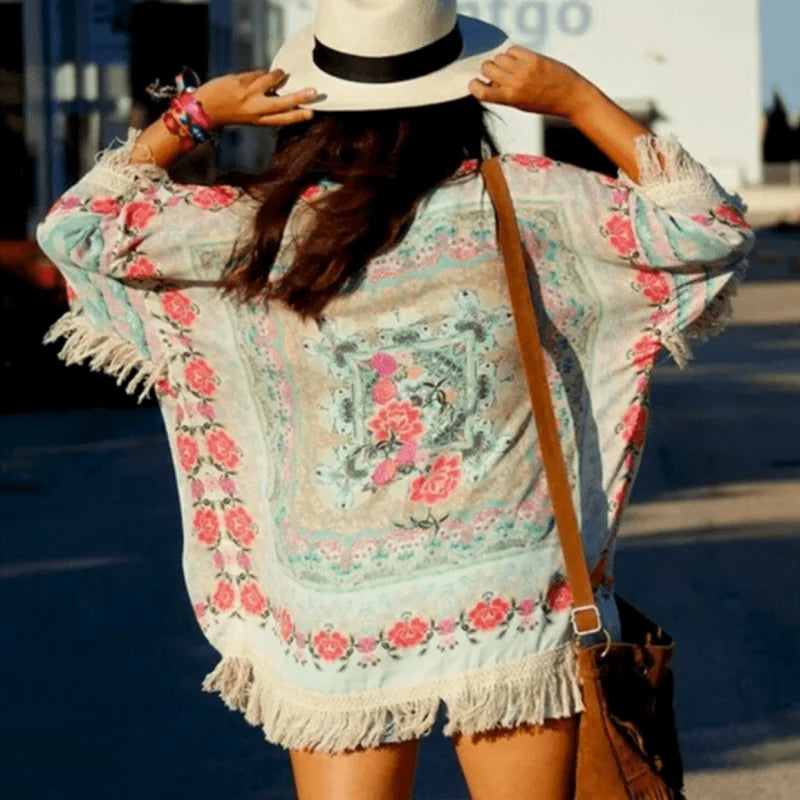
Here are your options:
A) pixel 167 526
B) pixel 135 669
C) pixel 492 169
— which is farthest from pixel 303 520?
pixel 167 526

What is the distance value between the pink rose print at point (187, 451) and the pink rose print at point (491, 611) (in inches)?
20.2

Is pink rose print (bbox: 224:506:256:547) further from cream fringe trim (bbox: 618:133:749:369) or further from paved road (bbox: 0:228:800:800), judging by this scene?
paved road (bbox: 0:228:800:800)

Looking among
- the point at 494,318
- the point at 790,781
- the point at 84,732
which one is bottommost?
the point at 84,732

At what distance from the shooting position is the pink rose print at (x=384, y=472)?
339cm

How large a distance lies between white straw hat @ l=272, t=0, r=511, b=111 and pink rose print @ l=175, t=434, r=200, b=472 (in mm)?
544

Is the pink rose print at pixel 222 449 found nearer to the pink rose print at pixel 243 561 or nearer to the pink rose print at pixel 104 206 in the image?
the pink rose print at pixel 243 561

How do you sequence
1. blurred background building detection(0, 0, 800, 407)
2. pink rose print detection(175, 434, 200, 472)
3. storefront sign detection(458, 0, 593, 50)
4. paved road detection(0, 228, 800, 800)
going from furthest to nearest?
storefront sign detection(458, 0, 593, 50) < blurred background building detection(0, 0, 800, 407) < paved road detection(0, 228, 800, 800) < pink rose print detection(175, 434, 200, 472)

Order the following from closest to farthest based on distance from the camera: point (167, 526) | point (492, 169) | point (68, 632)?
point (492, 169)
point (68, 632)
point (167, 526)

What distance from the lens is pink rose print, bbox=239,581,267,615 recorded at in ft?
11.9

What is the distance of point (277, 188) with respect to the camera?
3.41 meters

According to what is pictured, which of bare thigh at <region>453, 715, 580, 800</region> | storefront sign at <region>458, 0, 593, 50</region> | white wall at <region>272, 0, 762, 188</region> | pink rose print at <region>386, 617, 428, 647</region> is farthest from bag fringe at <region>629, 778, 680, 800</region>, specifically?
storefront sign at <region>458, 0, 593, 50</region>

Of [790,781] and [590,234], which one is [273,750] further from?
[590,234]

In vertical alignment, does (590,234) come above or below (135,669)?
above

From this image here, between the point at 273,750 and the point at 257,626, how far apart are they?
3267 mm
